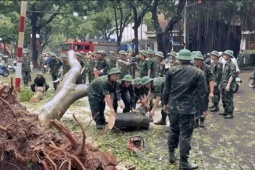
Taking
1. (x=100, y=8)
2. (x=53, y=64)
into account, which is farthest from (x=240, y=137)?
(x=100, y=8)

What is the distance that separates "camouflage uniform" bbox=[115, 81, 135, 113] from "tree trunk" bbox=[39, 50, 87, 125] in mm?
1155

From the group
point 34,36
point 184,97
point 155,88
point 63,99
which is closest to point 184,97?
point 184,97

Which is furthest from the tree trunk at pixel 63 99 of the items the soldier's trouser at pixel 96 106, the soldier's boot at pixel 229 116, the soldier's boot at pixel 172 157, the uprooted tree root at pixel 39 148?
the soldier's boot at pixel 229 116

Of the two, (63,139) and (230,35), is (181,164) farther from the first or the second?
(230,35)

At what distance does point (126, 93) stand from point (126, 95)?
0.04 metres

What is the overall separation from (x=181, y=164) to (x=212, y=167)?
0.53 m

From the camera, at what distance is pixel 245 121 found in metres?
10.0

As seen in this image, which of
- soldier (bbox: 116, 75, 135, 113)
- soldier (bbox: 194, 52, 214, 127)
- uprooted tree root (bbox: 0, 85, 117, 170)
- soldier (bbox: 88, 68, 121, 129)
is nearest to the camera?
uprooted tree root (bbox: 0, 85, 117, 170)

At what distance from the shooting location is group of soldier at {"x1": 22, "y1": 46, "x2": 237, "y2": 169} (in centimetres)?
607

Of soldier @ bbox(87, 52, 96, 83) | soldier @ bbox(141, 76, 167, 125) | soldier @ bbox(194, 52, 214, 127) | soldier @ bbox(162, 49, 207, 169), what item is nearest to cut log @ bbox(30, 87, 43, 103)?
soldier @ bbox(87, 52, 96, 83)

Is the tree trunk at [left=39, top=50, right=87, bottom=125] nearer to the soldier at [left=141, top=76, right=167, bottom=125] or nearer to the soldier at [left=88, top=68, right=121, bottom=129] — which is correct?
the soldier at [left=88, top=68, right=121, bottom=129]

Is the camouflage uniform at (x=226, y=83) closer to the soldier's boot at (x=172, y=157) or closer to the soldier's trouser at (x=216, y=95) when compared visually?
the soldier's trouser at (x=216, y=95)

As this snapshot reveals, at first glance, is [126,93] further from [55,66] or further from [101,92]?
[55,66]

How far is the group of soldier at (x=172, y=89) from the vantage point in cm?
607
